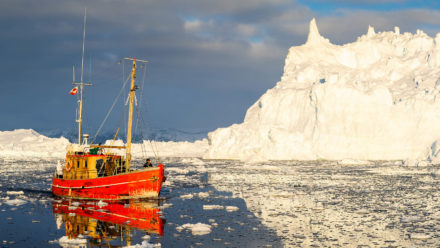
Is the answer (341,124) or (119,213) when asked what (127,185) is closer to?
(119,213)

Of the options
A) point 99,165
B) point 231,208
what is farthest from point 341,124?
point 231,208

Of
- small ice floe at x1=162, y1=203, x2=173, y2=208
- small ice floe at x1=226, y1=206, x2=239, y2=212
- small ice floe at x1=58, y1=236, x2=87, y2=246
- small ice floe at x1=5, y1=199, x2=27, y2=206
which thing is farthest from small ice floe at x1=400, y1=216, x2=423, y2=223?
small ice floe at x1=5, y1=199, x2=27, y2=206

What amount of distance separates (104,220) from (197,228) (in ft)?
13.1

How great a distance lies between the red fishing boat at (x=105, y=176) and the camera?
21891 mm

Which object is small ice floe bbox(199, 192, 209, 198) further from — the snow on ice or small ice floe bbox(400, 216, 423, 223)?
the snow on ice

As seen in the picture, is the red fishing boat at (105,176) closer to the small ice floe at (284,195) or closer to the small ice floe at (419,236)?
the small ice floe at (284,195)

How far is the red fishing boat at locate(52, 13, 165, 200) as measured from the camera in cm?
2189

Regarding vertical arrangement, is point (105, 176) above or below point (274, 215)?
above

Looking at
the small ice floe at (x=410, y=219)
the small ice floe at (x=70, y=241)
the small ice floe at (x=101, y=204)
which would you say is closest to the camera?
the small ice floe at (x=70, y=241)

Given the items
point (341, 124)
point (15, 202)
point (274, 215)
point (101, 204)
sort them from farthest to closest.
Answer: point (341, 124), point (15, 202), point (101, 204), point (274, 215)

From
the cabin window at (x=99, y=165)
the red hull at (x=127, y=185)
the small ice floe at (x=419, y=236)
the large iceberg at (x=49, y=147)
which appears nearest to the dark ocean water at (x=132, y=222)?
the red hull at (x=127, y=185)

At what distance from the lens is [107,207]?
20062mm

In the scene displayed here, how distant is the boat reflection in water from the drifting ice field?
385 millimetres

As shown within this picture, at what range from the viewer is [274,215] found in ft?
59.0
